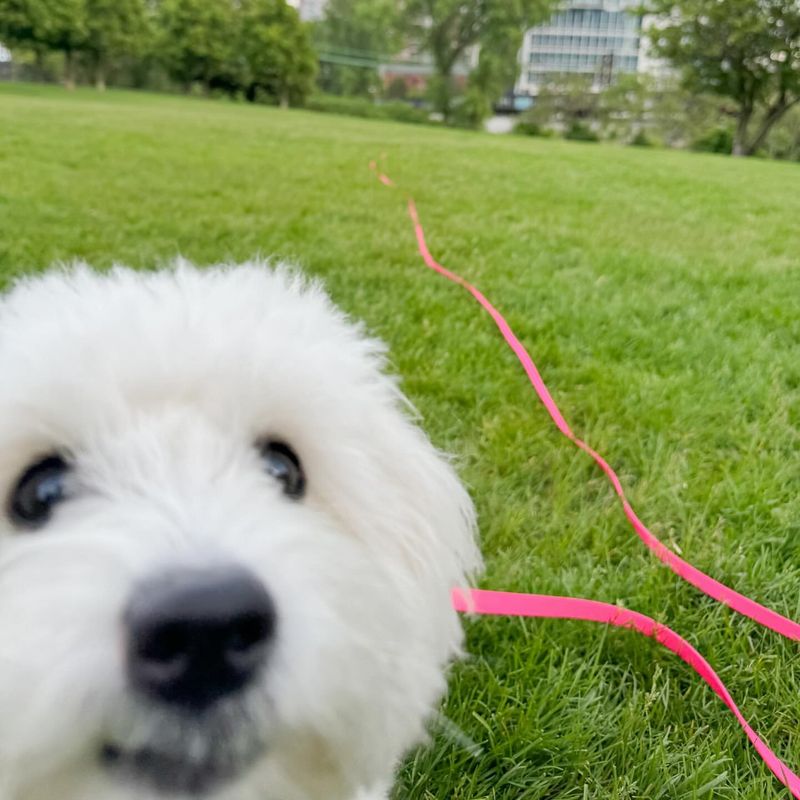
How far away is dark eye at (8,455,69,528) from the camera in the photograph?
1356mm

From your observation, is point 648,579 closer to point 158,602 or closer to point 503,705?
point 503,705

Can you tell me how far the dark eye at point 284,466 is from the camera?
1489 millimetres

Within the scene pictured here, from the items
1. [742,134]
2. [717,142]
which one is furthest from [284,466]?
[717,142]

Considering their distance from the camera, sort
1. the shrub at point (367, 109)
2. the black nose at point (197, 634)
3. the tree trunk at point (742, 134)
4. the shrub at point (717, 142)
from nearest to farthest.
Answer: the black nose at point (197, 634)
the tree trunk at point (742, 134)
the shrub at point (717, 142)
the shrub at point (367, 109)

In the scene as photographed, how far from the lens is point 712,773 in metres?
1.95

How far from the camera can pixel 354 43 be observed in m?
60.2

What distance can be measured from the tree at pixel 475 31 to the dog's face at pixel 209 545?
5342 cm

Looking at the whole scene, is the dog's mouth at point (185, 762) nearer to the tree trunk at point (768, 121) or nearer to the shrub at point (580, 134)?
the tree trunk at point (768, 121)

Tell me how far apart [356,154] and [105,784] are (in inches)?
520

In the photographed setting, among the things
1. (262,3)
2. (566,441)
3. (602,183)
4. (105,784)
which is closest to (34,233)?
(566,441)

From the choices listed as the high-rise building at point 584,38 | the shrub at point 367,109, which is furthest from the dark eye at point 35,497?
the high-rise building at point 584,38

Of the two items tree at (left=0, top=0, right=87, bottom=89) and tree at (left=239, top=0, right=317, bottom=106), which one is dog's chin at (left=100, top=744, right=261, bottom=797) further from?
tree at (left=239, top=0, right=317, bottom=106)

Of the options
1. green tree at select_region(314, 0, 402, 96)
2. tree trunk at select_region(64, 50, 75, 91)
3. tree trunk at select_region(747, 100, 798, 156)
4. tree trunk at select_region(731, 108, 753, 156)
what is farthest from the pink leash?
green tree at select_region(314, 0, 402, 96)

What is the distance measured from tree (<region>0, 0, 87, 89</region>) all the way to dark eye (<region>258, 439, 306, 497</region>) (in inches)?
1856
